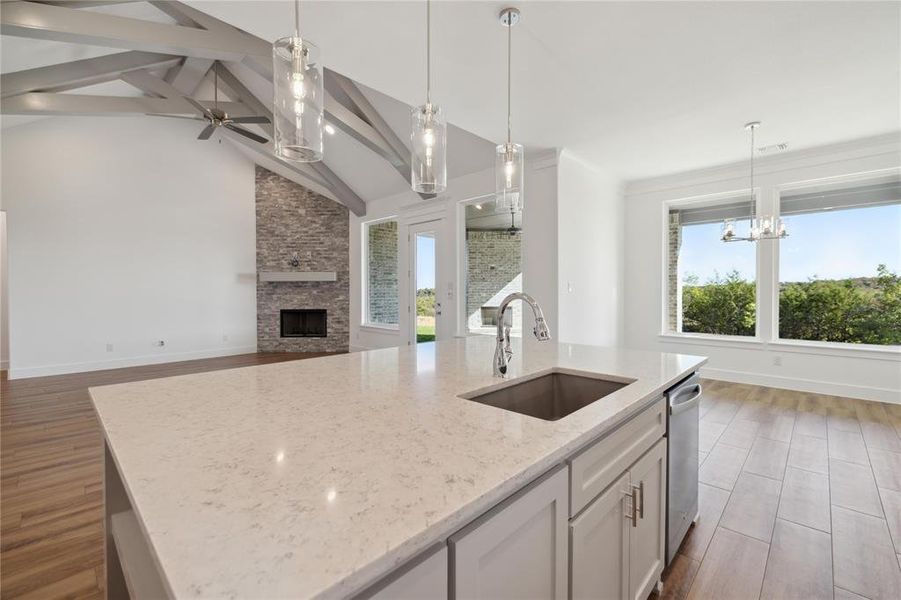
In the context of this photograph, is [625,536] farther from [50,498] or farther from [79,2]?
[79,2]

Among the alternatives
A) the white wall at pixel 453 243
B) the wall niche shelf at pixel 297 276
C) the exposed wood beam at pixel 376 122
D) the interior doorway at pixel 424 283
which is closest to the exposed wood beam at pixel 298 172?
the white wall at pixel 453 243

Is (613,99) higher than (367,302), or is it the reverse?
(613,99)

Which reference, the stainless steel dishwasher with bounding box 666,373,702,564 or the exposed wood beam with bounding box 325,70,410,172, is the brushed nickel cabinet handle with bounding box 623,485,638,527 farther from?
the exposed wood beam with bounding box 325,70,410,172

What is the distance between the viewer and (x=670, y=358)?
6.23 ft

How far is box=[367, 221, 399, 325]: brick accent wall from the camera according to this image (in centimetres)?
689

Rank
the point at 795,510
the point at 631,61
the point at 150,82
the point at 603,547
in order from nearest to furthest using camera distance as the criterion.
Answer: the point at 603,547 → the point at 795,510 → the point at 631,61 → the point at 150,82

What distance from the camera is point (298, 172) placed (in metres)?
6.85

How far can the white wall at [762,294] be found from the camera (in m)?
4.11

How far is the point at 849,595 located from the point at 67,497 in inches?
154

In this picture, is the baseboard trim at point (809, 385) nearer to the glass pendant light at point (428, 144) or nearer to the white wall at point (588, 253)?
the white wall at point (588, 253)

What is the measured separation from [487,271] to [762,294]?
3.38m

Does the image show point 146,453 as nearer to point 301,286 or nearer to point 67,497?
point 67,497

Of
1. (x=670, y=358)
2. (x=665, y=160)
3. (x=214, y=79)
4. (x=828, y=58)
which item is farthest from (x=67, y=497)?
(x=665, y=160)

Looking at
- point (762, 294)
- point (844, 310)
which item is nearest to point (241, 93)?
point (762, 294)
